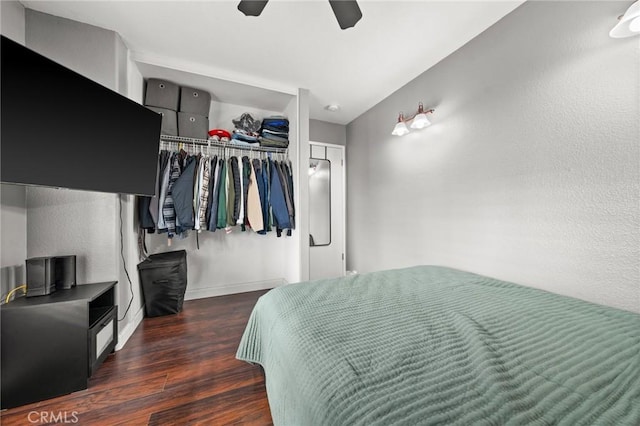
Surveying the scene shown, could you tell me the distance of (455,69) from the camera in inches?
72.7

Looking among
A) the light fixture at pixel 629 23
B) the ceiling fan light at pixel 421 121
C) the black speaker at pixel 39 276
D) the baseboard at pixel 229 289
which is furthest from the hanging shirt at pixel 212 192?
the light fixture at pixel 629 23

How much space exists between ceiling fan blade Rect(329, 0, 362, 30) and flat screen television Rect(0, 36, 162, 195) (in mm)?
1395

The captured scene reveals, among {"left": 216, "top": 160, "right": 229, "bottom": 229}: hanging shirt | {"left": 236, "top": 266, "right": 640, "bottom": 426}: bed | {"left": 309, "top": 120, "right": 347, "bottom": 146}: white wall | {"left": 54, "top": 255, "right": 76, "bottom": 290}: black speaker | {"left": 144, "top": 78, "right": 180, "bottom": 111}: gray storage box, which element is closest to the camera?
{"left": 236, "top": 266, "right": 640, "bottom": 426}: bed

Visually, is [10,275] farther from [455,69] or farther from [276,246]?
[455,69]

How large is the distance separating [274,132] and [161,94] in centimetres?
114

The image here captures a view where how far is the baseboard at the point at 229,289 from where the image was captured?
100 inches

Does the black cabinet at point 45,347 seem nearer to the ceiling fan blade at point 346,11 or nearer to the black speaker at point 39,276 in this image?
the black speaker at point 39,276

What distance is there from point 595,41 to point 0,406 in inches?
141

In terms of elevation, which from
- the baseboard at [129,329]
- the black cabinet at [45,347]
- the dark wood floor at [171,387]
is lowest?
the dark wood floor at [171,387]

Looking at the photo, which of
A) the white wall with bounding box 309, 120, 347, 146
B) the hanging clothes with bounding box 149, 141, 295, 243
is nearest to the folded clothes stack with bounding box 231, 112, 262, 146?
the hanging clothes with bounding box 149, 141, 295, 243

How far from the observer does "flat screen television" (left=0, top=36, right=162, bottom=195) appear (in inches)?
38.1

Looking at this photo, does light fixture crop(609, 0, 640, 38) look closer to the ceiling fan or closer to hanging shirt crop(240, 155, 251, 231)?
the ceiling fan

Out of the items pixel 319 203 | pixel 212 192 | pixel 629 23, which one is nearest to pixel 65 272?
pixel 212 192

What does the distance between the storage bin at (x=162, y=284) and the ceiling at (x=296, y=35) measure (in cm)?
186
